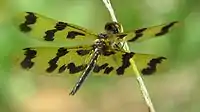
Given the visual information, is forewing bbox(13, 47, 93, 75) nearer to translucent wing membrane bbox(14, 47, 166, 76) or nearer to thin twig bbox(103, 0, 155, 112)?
translucent wing membrane bbox(14, 47, 166, 76)

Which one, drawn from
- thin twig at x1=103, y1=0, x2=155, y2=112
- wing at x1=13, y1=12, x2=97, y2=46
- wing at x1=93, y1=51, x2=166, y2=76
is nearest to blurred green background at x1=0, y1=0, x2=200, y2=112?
wing at x1=13, y1=12, x2=97, y2=46

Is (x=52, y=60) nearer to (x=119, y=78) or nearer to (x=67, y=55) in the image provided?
(x=67, y=55)

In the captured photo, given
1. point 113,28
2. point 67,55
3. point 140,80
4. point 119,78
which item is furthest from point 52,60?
point 119,78

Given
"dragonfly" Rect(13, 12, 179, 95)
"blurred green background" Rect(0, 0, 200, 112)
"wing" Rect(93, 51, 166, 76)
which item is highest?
"dragonfly" Rect(13, 12, 179, 95)

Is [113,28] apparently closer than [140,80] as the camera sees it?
No

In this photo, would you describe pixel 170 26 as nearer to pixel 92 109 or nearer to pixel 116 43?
pixel 116 43

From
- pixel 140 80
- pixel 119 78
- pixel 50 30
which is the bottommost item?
pixel 119 78

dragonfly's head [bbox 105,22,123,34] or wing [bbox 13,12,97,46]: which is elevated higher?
wing [bbox 13,12,97,46]
